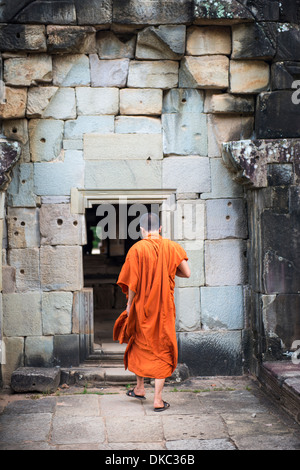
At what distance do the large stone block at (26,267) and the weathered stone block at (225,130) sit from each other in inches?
94.8

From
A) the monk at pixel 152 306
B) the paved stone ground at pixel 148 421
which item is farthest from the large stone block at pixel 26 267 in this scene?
the monk at pixel 152 306

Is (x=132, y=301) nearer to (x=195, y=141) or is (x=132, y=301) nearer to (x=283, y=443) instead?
(x=283, y=443)

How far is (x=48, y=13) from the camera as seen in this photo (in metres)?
6.21

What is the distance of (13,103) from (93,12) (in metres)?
1.34

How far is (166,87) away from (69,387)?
3.63 metres

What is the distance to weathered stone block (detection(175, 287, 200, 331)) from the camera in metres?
6.73

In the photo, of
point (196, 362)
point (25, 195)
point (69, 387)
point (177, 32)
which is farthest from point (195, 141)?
point (69, 387)

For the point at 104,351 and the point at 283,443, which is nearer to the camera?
the point at 283,443

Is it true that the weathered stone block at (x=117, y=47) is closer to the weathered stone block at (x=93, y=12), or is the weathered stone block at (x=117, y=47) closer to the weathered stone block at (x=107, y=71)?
the weathered stone block at (x=107, y=71)

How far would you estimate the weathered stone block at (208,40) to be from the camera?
6523 millimetres

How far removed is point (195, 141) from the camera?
6.80m

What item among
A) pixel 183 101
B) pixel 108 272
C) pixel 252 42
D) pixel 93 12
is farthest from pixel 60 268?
pixel 108 272

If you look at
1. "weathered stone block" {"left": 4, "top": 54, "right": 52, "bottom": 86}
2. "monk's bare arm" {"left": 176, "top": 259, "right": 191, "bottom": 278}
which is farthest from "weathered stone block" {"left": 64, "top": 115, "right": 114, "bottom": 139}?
"monk's bare arm" {"left": 176, "top": 259, "right": 191, "bottom": 278}

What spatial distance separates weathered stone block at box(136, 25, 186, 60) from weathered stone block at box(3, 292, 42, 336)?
3.08 meters
